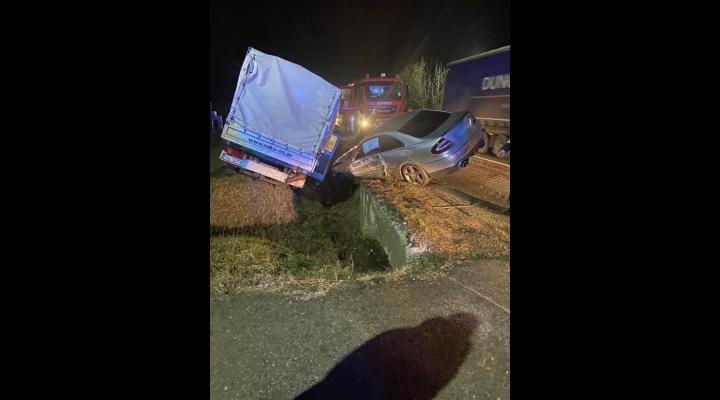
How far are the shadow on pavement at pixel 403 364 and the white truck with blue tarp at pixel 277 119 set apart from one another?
553 centimetres

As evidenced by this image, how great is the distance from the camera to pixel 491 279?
13.7 ft

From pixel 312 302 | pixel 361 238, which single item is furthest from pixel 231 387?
pixel 361 238

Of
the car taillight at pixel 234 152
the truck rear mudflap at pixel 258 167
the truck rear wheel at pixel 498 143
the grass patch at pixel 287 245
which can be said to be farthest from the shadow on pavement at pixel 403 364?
the truck rear wheel at pixel 498 143

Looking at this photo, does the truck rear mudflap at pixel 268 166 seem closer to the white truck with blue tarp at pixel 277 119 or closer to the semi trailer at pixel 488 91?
the white truck with blue tarp at pixel 277 119

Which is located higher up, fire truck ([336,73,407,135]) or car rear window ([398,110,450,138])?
fire truck ([336,73,407,135])

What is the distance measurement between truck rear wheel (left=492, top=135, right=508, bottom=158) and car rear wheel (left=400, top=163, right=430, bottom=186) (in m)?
4.81

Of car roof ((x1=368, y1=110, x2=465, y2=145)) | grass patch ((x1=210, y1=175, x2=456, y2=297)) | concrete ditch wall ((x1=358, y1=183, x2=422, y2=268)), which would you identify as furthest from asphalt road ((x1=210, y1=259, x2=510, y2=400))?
car roof ((x1=368, y1=110, x2=465, y2=145))

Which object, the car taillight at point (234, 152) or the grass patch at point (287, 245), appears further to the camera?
the car taillight at point (234, 152)

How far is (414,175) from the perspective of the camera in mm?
7738

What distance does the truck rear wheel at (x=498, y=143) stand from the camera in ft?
37.1

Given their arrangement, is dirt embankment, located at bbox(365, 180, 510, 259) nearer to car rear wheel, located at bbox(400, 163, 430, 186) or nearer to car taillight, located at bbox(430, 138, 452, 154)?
car rear wheel, located at bbox(400, 163, 430, 186)

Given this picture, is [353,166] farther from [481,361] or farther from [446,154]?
[481,361]

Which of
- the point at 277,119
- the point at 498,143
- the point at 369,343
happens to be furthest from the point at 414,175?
the point at 498,143

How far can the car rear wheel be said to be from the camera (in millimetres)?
7555
